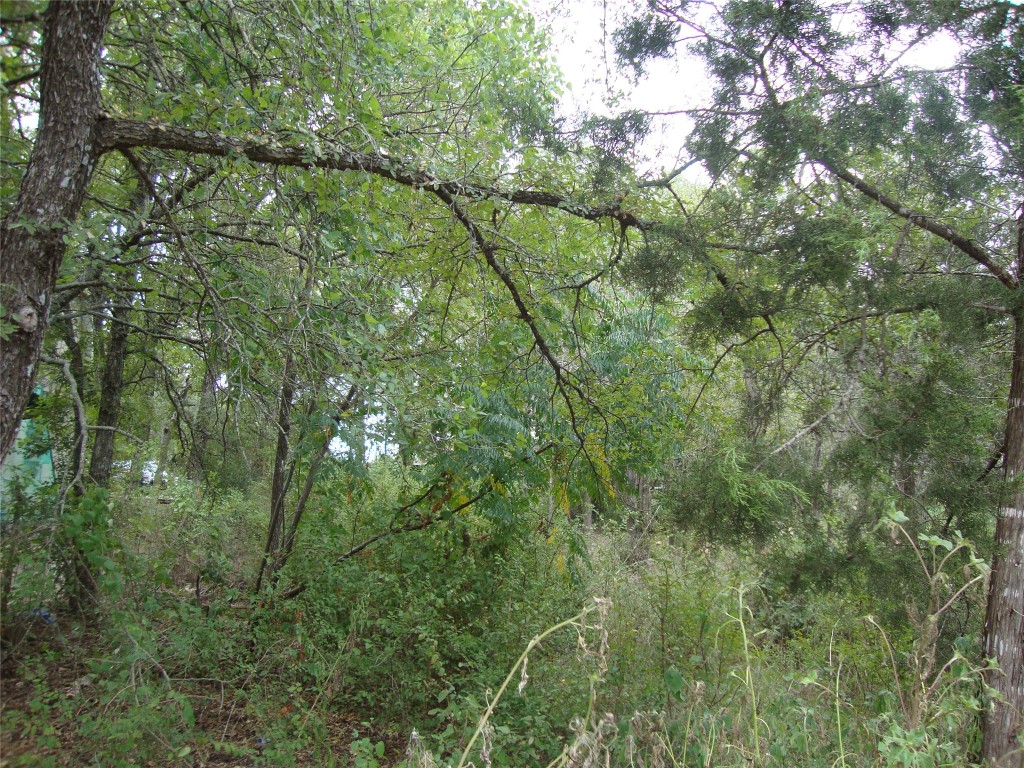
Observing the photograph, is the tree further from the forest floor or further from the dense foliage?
the forest floor

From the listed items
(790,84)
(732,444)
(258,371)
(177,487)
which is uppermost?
(790,84)

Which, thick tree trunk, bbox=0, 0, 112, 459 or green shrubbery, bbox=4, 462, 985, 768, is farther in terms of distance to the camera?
green shrubbery, bbox=4, 462, 985, 768

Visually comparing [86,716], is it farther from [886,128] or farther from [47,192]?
[886,128]

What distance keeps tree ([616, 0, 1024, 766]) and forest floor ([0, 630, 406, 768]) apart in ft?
13.4

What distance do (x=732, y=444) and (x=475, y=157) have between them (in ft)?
8.97

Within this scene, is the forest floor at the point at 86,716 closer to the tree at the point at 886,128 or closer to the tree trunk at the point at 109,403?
the tree trunk at the point at 109,403

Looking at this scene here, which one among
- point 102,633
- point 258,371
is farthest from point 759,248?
point 102,633

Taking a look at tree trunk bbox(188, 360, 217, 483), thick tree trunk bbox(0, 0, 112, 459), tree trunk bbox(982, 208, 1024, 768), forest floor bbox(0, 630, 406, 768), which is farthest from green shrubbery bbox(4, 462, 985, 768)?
thick tree trunk bbox(0, 0, 112, 459)

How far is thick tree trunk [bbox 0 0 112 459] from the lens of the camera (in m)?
2.88

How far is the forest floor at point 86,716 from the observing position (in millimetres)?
3586

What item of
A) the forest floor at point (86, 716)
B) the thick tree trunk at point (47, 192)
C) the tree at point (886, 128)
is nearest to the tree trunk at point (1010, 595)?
the tree at point (886, 128)

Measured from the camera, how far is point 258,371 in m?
4.70

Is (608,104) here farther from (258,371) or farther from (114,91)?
(114,91)

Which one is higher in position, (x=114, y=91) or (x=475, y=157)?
(x=114, y=91)
